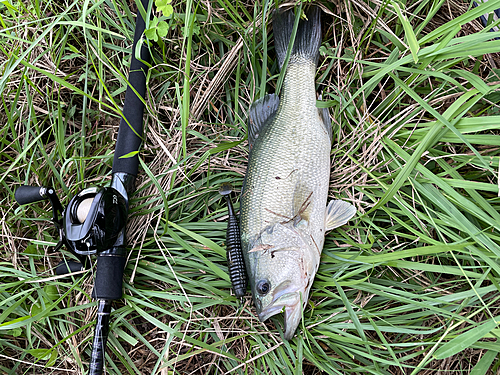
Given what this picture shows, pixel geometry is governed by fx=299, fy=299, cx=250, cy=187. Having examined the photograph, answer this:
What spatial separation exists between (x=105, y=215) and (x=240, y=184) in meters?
1.02

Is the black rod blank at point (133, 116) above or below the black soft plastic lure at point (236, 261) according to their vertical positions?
above

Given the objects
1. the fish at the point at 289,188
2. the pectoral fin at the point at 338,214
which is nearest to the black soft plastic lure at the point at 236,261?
the fish at the point at 289,188

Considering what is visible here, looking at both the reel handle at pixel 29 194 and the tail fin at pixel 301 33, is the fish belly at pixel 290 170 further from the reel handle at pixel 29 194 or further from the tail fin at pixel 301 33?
the reel handle at pixel 29 194

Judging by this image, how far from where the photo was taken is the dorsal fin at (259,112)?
2.32 meters

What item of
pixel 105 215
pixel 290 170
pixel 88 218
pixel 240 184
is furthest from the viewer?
pixel 240 184

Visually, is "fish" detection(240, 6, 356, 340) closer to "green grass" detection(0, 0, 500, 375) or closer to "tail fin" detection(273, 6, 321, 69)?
"tail fin" detection(273, 6, 321, 69)

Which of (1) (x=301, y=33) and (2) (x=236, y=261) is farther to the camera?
(1) (x=301, y=33)

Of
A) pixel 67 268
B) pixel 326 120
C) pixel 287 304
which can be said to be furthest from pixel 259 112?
pixel 67 268

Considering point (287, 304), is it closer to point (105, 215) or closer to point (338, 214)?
point (338, 214)

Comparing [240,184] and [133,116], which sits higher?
[133,116]

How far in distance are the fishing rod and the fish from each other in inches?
35.2

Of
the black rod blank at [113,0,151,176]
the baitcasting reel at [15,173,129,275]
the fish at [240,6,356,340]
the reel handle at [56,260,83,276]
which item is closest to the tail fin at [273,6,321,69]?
the fish at [240,6,356,340]

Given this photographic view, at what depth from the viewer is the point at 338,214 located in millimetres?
2205

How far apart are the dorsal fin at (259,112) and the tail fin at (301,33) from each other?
290 mm
